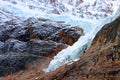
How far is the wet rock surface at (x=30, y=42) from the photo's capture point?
37812 mm

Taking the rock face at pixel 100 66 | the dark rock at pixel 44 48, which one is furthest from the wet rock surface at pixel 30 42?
the rock face at pixel 100 66

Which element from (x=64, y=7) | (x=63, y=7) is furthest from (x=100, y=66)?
(x=64, y=7)

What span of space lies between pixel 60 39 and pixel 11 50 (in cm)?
642

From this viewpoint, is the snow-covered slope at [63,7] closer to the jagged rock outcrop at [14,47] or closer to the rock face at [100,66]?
the jagged rock outcrop at [14,47]

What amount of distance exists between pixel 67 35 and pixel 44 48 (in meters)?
8.34

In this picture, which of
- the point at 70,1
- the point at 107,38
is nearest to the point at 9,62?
the point at 107,38

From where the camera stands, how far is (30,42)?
43.4m

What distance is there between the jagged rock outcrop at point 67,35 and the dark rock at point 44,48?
5292 mm

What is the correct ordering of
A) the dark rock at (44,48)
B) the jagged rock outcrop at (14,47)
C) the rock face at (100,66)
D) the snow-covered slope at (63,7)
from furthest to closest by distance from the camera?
the snow-covered slope at (63,7) < the jagged rock outcrop at (14,47) < the dark rock at (44,48) < the rock face at (100,66)

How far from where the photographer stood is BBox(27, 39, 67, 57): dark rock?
40.4m

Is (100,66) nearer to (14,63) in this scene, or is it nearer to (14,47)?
(14,63)

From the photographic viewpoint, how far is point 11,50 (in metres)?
44.8

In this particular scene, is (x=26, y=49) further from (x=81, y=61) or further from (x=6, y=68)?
(x=81, y=61)

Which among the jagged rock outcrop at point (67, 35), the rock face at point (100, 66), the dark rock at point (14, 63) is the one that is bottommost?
the dark rock at point (14, 63)
